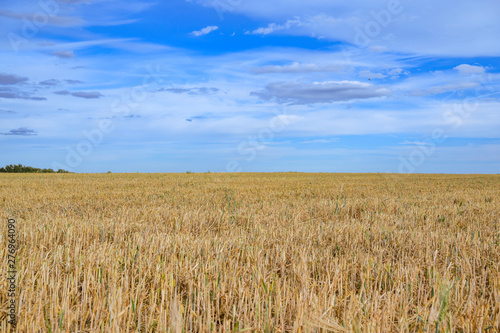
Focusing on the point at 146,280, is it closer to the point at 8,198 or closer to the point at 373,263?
the point at 373,263

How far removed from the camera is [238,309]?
3.08 metres

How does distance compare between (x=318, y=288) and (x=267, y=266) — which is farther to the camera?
(x=267, y=266)

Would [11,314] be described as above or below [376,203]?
below

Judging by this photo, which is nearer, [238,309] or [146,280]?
[238,309]

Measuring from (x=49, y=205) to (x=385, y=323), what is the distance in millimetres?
10142

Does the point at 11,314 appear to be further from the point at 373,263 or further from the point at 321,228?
the point at 321,228

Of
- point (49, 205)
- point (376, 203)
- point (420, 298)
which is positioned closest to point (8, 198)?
point (49, 205)

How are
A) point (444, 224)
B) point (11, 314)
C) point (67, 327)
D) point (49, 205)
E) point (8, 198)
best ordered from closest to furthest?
point (67, 327) < point (11, 314) < point (444, 224) < point (49, 205) < point (8, 198)

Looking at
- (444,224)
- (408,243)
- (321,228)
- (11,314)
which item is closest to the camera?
(11,314)

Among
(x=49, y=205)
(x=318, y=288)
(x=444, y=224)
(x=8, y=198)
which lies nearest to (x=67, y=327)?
(x=318, y=288)

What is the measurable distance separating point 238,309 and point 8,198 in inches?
473

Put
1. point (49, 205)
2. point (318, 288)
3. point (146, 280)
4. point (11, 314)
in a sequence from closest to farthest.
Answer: point (11, 314) < point (318, 288) < point (146, 280) < point (49, 205)

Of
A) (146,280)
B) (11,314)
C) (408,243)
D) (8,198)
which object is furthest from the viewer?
(8,198)

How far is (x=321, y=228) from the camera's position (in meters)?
6.45
